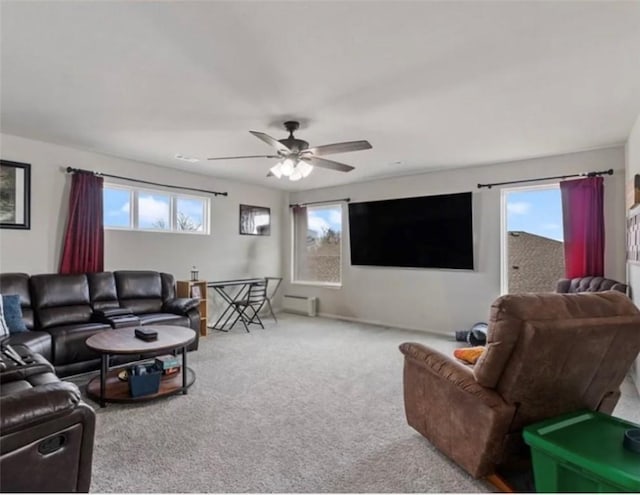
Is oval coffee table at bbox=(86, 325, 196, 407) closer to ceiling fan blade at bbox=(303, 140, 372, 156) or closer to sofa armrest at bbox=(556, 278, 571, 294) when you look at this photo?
ceiling fan blade at bbox=(303, 140, 372, 156)

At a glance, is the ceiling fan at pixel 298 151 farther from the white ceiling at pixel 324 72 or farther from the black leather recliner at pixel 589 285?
the black leather recliner at pixel 589 285

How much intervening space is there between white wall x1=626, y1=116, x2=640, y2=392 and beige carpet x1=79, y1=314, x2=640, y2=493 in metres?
0.55

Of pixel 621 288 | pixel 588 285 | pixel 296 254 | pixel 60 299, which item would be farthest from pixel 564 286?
pixel 60 299

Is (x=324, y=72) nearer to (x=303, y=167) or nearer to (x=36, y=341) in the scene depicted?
(x=303, y=167)

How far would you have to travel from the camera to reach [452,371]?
1909 mm

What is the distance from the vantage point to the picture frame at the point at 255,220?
6211 millimetres

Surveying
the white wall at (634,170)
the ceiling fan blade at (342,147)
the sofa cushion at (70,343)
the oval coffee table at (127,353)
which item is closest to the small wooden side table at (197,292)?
the sofa cushion at (70,343)

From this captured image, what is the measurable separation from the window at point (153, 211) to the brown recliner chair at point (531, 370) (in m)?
4.40

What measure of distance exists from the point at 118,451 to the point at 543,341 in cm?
239

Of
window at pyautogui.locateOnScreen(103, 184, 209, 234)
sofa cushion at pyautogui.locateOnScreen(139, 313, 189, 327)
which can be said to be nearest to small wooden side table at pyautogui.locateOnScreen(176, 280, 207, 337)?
sofa cushion at pyautogui.locateOnScreen(139, 313, 189, 327)

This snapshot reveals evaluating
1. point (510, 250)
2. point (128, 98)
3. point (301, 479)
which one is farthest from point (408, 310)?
point (128, 98)

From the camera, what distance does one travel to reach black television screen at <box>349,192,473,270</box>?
16.4ft

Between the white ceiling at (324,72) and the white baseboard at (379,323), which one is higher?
the white ceiling at (324,72)

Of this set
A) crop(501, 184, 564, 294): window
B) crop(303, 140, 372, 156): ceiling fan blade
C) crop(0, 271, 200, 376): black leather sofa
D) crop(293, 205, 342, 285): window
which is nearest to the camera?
crop(303, 140, 372, 156): ceiling fan blade
